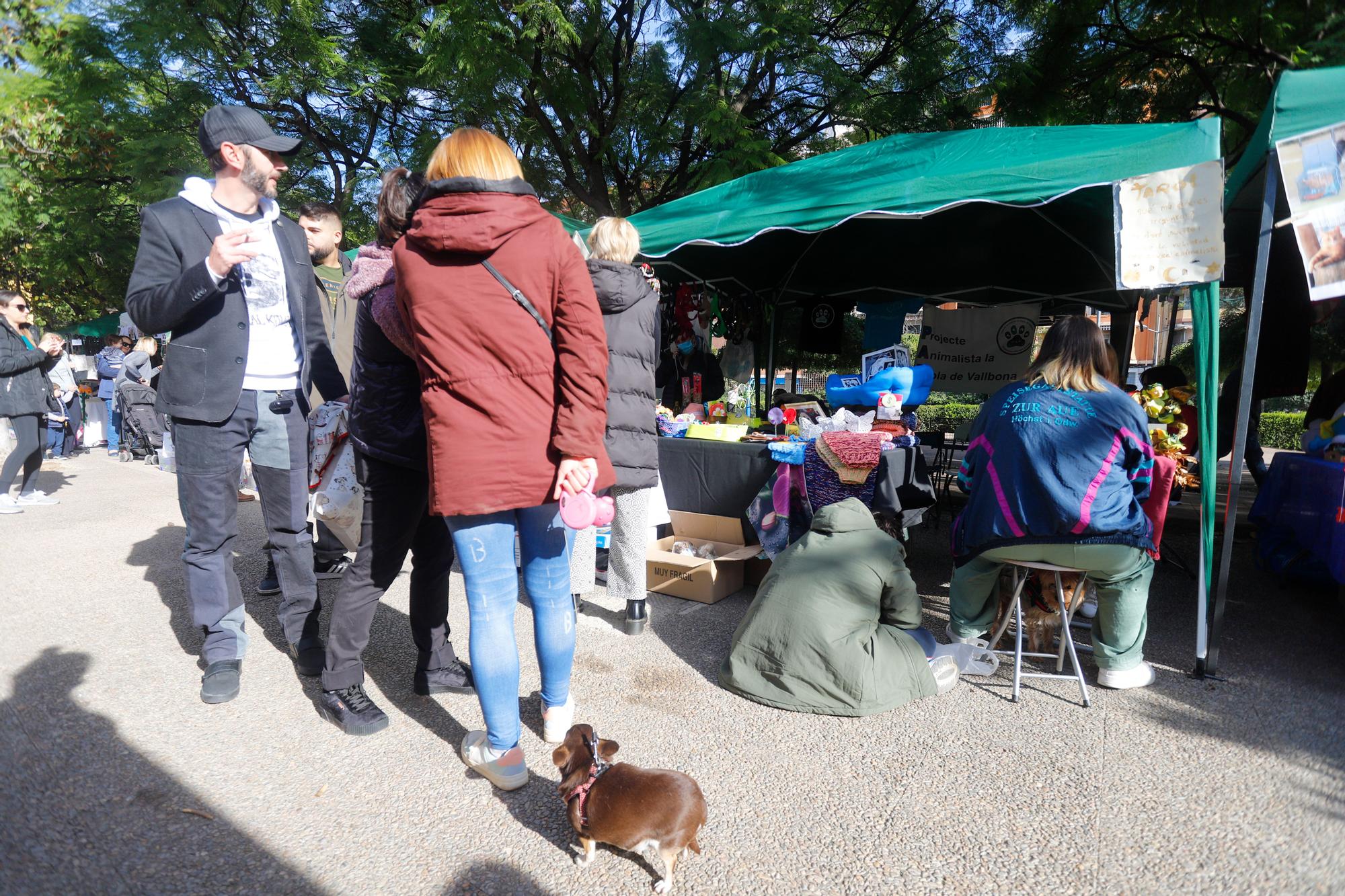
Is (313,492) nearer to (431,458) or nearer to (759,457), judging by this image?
(431,458)

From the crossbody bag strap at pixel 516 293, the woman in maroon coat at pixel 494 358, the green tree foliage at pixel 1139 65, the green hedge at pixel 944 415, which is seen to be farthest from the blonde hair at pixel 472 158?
the green hedge at pixel 944 415

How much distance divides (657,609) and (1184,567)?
3.51 m

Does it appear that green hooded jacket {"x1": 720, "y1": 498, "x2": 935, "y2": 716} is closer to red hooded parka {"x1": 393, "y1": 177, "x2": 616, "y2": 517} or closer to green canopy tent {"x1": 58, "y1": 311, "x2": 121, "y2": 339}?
red hooded parka {"x1": 393, "y1": 177, "x2": 616, "y2": 517}

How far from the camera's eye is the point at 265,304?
9.47 ft

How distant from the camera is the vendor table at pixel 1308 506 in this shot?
352 cm

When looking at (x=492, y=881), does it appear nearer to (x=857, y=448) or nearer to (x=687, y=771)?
(x=687, y=771)

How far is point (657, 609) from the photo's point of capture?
4.09 metres

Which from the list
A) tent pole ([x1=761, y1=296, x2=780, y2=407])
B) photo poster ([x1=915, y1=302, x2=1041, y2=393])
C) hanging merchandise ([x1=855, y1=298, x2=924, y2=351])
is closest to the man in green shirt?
tent pole ([x1=761, y1=296, x2=780, y2=407])

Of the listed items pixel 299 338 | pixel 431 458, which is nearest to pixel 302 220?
pixel 299 338

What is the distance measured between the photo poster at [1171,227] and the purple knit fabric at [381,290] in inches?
117

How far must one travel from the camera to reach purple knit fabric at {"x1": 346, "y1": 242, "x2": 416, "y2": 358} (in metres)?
2.25

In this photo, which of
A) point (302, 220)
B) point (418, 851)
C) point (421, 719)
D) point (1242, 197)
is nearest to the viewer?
point (418, 851)

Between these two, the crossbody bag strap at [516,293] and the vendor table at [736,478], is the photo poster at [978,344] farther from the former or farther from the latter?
the crossbody bag strap at [516,293]

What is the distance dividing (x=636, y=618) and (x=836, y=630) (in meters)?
1.22
